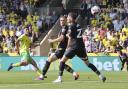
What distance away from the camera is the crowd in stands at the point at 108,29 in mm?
36469

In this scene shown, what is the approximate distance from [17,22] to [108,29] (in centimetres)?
862

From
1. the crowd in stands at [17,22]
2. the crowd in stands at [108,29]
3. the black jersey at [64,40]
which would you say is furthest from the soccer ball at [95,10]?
the black jersey at [64,40]

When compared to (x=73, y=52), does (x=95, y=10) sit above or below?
below

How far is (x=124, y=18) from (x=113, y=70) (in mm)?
6717

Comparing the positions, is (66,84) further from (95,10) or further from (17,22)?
(17,22)

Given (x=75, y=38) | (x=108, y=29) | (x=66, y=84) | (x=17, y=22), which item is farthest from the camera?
(x=17, y=22)

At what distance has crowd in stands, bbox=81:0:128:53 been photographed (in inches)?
1436

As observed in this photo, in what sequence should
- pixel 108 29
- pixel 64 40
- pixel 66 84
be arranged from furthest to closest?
pixel 108 29
pixel 64 40
pixel 66 84

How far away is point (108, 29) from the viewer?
38938 mm

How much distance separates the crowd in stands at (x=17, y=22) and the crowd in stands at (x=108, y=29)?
3.58 meters

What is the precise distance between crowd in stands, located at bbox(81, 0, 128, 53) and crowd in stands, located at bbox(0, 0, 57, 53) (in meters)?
3.58

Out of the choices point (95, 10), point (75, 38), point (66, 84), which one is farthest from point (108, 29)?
point (66, 84)

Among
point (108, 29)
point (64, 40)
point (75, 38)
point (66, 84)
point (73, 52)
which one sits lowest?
point (108, 29)

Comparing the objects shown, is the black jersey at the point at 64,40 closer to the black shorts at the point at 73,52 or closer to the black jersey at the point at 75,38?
the black jersey at the point at 75,38
